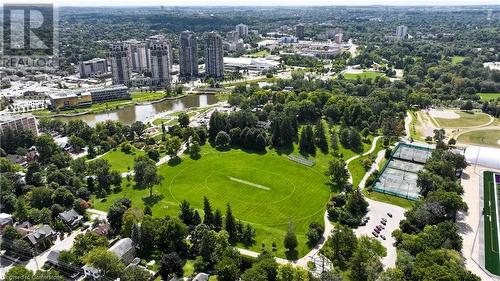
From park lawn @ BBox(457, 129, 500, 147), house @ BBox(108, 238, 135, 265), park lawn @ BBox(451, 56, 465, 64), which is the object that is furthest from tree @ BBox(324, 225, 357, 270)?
park lawn @ BBox(451, 56, 465, 64)

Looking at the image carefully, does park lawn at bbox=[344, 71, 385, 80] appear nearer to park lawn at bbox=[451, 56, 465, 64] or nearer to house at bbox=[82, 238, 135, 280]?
park lawn at bbox=[451, 56, 465, 64]

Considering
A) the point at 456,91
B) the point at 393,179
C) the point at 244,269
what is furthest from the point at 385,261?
the point at 456,91

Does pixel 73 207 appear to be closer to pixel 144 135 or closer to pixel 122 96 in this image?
pixel 144 135

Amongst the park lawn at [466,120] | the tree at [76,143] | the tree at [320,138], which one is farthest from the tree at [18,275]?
the park lawn at [466,120]

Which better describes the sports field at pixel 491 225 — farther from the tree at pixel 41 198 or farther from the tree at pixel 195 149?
the tree at pixel 41 198

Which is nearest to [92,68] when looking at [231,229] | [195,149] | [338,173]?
[195,149]
